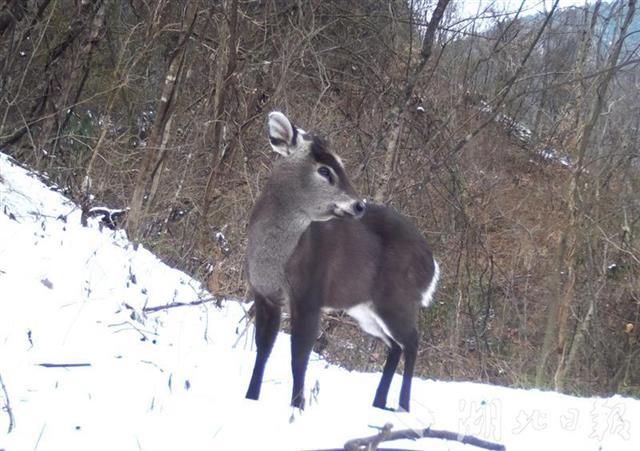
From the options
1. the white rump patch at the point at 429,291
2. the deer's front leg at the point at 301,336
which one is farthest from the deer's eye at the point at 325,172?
the white rump patch at the point at 429,291

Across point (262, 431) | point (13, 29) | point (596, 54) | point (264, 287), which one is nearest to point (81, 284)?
point (264, 287)

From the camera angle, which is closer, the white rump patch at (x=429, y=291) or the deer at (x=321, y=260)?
the deer at (x=321, y=260)

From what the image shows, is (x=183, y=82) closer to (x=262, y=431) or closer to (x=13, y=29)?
(x=13, y=29)

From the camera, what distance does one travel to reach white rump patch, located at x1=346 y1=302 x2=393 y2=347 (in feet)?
19.2

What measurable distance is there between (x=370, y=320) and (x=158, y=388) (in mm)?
1840

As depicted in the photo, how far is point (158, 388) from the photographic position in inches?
182

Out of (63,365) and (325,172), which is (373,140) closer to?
(325,172)

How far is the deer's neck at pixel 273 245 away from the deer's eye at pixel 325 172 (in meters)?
0.27

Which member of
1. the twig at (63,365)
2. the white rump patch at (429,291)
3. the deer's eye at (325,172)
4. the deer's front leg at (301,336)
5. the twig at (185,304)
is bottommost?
the twig at (63,365)

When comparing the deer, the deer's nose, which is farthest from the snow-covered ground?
the deer's nose

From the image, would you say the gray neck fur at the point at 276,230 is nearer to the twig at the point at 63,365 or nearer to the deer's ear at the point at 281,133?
the deer's ear at the point at 281,133

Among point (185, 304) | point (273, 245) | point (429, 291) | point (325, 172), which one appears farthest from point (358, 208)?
point (185, 304)

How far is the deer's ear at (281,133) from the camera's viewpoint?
5453 mm

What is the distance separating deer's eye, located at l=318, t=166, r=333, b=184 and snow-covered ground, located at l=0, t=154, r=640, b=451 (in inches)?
49.6
